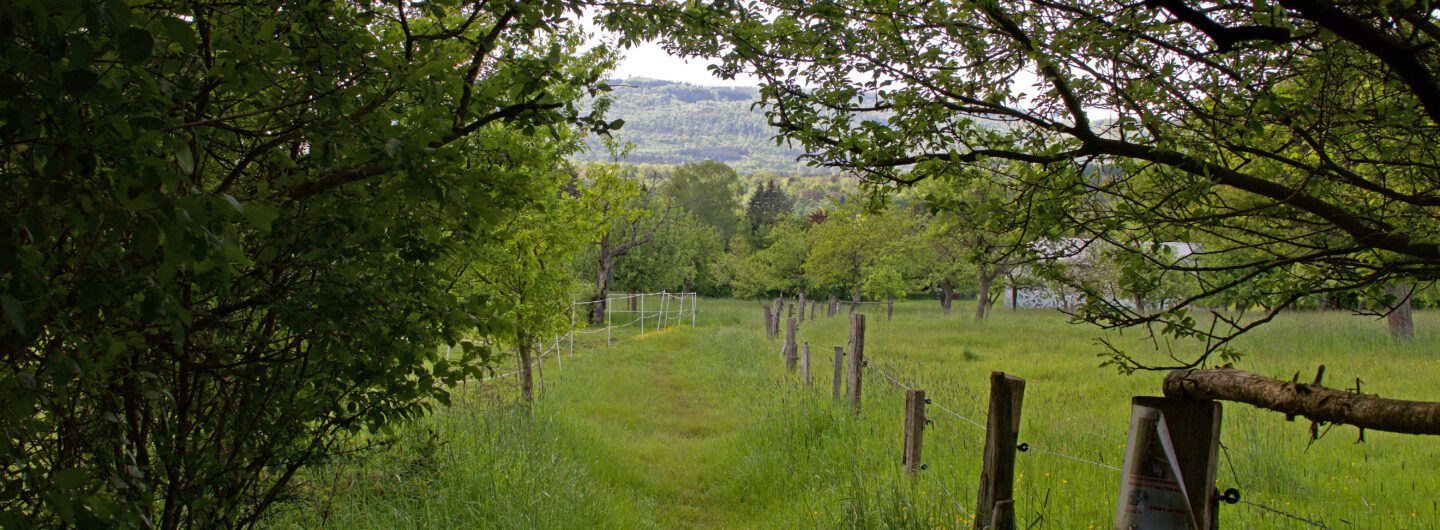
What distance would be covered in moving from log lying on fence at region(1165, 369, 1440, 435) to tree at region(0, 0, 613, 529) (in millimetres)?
2074

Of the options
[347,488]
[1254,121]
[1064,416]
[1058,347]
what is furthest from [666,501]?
[1058,347]

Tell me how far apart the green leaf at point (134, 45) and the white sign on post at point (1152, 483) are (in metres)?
2.46

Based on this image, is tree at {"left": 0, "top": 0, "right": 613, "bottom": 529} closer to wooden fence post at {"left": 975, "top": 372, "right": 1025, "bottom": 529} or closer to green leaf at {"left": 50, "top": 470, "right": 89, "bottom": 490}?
green leaf at {"left": 50, "top": 470, "right": 89, "bottom": 490}

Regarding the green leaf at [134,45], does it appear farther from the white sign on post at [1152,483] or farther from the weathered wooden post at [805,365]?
the weathered wooden post at [805,365]

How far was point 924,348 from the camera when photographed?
14969 mm

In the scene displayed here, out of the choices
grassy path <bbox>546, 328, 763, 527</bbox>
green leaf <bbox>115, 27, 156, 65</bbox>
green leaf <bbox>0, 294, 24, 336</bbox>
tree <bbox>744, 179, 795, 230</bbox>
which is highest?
tree <bbox>744, 179, 795, 230</bbox>

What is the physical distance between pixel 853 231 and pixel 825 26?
30.0m

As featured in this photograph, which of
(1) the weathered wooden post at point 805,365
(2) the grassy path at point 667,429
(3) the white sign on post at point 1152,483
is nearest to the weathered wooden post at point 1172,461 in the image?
(3) the white sign on post at point 1152,483

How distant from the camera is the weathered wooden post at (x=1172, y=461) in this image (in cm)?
208

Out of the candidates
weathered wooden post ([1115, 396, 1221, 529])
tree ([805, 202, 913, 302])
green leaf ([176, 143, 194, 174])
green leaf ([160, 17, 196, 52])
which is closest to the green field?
weathered wooden post ([1115, 396, 1221, 529])

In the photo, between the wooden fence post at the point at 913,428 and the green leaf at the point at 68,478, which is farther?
the wooden fence post at the point at 913,428

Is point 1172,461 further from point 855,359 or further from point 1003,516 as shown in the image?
point 855,359

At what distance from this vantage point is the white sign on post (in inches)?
81.8

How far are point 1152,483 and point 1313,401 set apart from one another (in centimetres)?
48
